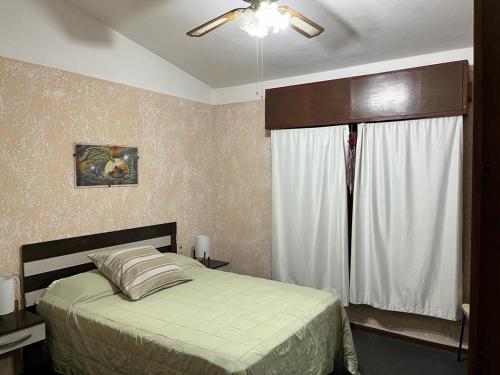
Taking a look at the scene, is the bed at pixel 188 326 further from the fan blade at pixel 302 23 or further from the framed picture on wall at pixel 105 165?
the fan blade at pixel 302 23

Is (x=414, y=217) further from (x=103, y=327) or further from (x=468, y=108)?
(x=103, y=327)

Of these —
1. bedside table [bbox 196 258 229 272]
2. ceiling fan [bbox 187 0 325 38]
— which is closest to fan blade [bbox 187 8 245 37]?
ceiling fan [bbox 187 0 325 38]

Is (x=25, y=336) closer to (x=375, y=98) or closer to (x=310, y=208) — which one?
(x=310, y=208)

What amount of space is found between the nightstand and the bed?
0.14 meters

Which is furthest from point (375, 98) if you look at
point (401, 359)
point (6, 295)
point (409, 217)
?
point (6, 295)

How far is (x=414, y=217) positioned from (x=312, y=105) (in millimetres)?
1411

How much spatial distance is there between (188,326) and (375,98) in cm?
244

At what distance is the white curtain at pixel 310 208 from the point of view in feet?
11.9

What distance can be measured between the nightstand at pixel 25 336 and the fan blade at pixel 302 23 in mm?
2469

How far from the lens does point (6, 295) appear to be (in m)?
2.52

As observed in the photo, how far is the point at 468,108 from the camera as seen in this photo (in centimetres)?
300

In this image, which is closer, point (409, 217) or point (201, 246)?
point (409, 217)

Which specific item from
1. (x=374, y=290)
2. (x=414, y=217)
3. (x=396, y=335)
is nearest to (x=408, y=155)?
(x=414, y=217)

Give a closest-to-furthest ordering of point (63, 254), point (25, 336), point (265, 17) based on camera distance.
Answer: point (265, 17)
point (25, 336)
point (63, 254)
